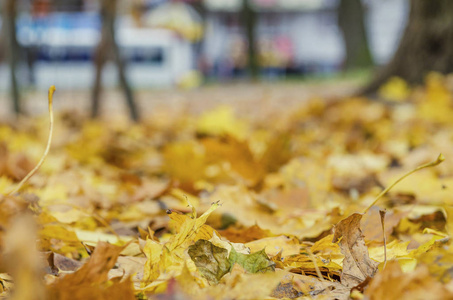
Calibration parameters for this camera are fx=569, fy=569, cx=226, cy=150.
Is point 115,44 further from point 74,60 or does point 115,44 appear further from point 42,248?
point 74,60

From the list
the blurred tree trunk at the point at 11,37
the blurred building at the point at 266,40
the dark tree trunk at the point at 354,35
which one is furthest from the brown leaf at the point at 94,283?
the blurred building at the point at 266,40

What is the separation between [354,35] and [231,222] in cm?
1347

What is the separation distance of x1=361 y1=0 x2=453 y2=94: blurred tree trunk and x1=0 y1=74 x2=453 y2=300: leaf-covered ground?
4.10ft

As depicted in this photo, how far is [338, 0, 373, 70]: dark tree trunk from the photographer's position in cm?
1288

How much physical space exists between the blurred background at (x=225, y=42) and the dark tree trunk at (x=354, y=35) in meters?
0.02

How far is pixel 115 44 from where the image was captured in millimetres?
3262

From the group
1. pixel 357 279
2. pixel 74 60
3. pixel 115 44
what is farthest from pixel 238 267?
pixel 74 60

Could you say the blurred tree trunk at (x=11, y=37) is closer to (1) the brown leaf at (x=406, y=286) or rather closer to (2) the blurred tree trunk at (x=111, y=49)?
(2) the blurred tree trunk at (x=111, y=49)

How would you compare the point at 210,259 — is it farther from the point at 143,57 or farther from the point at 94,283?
the point at 143,57

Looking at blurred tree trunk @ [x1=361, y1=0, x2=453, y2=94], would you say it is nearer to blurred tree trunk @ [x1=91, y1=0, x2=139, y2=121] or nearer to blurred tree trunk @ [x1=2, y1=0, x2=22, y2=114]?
blurred tree trunk @ [x1=91, y1=0, x2=139, y2=121]

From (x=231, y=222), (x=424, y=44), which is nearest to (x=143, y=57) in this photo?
(x=424, y=44)

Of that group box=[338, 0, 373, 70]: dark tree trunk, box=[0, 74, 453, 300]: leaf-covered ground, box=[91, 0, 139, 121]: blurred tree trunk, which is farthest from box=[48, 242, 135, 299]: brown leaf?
box=[338, 0, 373, 70]: dark tree trunk

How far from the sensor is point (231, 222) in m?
0.93

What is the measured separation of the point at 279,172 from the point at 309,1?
25.8 m
